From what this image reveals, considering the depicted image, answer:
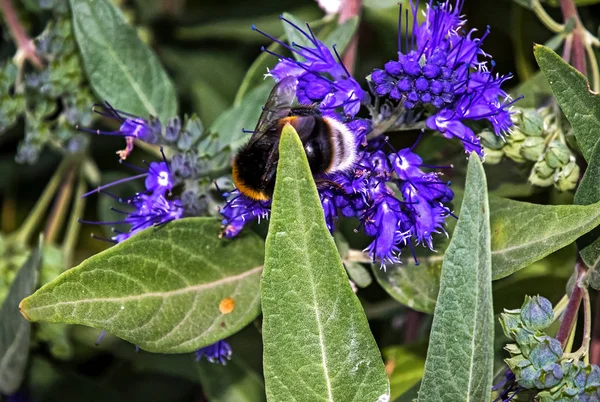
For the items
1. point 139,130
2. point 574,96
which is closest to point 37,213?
point 139,130

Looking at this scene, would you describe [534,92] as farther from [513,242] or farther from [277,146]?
[277,146]

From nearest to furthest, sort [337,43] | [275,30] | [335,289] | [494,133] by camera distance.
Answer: [335,289] → [494,133] → [337,43] → [275,30]

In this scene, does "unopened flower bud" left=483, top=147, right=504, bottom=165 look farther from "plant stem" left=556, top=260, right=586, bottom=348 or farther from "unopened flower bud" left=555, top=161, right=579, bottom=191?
"plant stem" left=556, top=260, right=586, bottom=348

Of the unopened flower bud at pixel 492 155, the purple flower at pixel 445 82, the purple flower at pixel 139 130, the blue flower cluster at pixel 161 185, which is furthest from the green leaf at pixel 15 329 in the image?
the unopened flower bud at pixel 492 155

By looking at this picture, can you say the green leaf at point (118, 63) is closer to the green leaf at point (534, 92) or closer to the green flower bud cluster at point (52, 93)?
the green flower bud cluster at point (52, 93)

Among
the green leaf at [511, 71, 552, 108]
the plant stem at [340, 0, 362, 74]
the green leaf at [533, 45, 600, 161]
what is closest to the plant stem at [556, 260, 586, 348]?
the green leaf at [533, 45, 600, 161]


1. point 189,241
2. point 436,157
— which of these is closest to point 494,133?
point 436,157

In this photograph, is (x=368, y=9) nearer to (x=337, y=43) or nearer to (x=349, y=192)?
(x=337, y=43)
